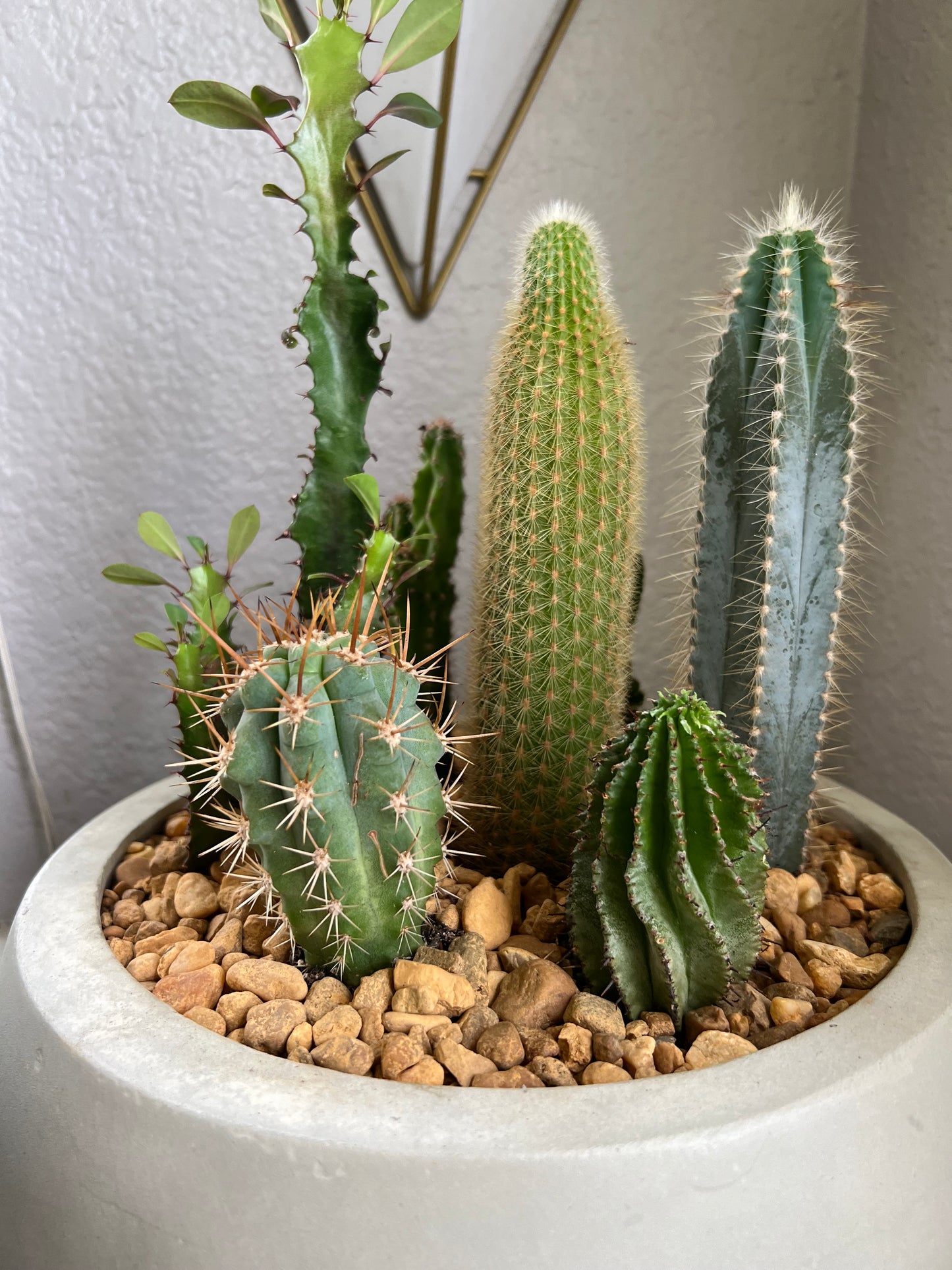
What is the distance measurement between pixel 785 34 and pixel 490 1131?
130 centimetres

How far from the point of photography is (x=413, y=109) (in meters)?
0.83

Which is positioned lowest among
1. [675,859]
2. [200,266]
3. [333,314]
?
[675,859]

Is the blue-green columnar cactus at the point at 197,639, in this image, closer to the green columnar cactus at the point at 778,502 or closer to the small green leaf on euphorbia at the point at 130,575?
the small green leaf on euphorbia at the point at 130,575

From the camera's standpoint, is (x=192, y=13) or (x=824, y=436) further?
(x=192, y=13)

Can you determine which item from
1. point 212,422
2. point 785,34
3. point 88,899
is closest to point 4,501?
point 212,422

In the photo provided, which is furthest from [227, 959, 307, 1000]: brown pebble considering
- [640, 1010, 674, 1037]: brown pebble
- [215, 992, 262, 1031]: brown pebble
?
[640, 1010, 674, 1037]: brown pebble

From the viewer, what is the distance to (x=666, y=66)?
124cm

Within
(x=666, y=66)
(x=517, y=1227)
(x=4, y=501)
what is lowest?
(x=517, y=1227)

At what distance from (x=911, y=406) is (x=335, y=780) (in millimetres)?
878

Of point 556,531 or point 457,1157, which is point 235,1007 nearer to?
point 457,1157

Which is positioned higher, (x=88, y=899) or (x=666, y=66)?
(x=666, y=66)

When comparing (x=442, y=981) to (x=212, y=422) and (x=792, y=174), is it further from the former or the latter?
(x=792, y=174)

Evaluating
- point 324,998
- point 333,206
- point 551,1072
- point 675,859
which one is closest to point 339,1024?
point 324,998

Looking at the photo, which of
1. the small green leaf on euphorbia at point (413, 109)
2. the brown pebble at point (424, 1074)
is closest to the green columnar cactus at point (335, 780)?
the brown pebble at point (424, 1074)
